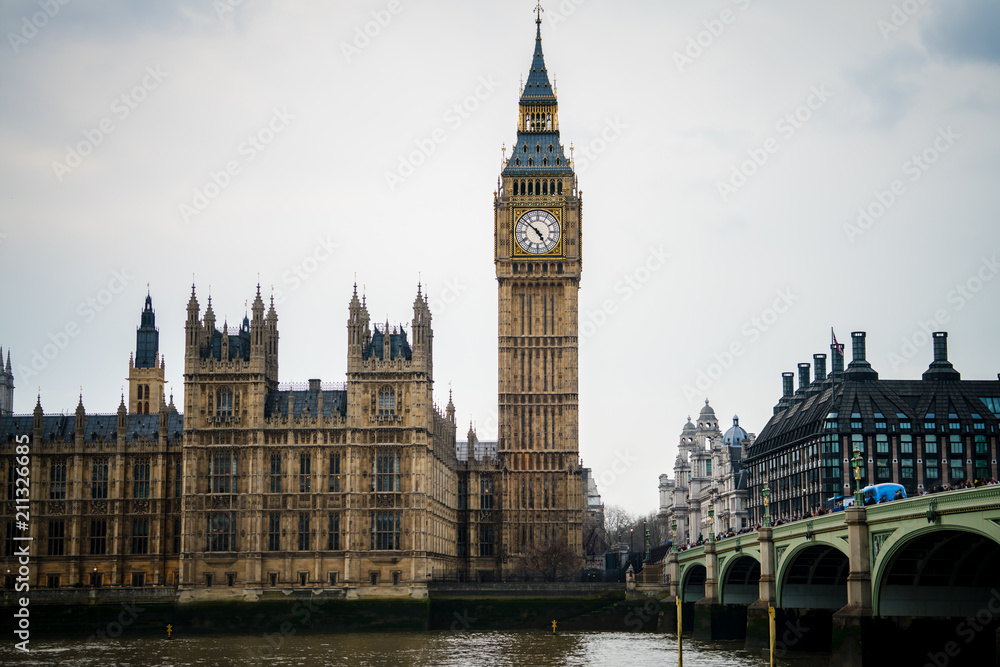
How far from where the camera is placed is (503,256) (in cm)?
14088

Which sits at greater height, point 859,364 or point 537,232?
point 537,232

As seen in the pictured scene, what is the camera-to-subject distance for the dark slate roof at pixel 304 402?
11369cm

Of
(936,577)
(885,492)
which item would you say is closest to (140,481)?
(885,492)

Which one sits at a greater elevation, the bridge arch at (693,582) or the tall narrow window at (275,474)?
the tall narrow window at (275,474)

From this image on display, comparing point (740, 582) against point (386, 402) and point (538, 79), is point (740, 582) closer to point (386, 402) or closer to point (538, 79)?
point (386, 402)

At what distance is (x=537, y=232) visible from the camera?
141875 mm

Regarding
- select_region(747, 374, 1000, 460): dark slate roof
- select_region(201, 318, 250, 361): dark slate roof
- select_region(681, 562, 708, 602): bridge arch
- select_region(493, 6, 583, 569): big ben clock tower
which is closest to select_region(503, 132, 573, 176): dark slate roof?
select_region(493, 6, 583, 569): big ben clock tower

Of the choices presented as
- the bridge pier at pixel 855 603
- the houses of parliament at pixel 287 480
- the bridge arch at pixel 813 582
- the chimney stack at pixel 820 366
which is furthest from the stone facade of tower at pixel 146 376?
the bridge pier at pixel 855 603

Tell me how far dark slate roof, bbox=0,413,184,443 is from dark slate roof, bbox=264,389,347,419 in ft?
34.4

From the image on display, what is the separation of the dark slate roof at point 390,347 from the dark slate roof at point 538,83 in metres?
41.8

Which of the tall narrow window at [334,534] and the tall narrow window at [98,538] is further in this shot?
the tall narrow window at [98,538]

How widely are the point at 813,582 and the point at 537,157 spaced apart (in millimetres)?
71213

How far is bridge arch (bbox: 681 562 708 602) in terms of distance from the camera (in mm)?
112562

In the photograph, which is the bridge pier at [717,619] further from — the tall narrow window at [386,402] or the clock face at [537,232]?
the clock face at [537,232]
